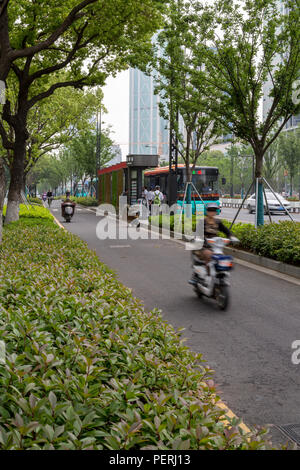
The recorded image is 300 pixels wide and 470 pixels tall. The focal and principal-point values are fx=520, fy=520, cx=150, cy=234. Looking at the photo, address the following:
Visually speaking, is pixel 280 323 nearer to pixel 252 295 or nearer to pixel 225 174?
pixel 252 295

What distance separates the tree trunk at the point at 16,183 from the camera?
746 inches

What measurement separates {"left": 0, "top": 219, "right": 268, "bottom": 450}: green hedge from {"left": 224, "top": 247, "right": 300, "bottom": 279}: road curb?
6662 mm

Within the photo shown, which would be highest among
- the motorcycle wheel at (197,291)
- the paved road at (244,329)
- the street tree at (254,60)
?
the street tree at (254,60)

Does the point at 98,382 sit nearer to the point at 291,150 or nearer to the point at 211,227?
the point at 211,227

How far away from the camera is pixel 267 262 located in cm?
1234

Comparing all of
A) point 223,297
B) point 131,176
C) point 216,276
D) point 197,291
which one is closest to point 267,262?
point 197,291

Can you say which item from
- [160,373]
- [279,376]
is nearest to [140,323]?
[160,373]

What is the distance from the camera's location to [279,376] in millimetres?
5090

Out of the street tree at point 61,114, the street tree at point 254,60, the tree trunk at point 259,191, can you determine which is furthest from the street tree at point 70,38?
the street tree at point 61,114

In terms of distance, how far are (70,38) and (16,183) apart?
19.4 ft

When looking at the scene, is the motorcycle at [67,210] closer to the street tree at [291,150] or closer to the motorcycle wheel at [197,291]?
the motorcycle wheel at [197,291]

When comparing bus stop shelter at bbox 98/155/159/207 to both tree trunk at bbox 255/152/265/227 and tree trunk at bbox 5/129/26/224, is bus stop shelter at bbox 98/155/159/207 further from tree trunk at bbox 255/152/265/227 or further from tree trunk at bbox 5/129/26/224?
tree trunk at bbox 255/152/265/227

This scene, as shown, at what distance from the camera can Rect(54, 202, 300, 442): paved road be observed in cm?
453

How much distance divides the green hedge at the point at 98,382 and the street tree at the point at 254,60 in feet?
37.8
